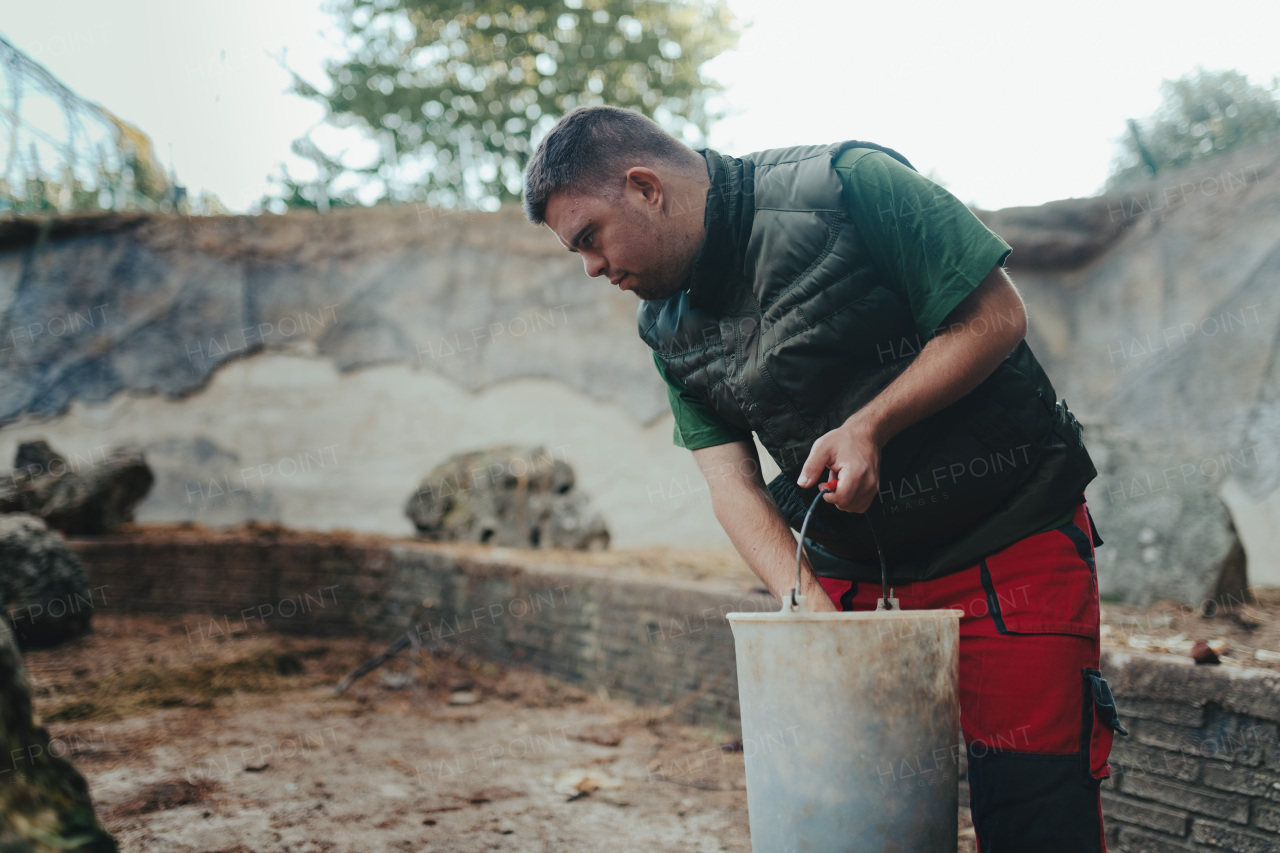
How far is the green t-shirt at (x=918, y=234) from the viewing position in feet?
4.97

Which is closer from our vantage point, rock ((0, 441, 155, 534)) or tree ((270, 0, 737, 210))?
rock ((0, 441, 155, 534))

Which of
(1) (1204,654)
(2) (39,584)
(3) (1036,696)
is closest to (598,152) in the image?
(3) (1036,696)

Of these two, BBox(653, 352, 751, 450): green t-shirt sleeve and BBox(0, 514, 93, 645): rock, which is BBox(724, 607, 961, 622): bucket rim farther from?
BBox(0, 514, 93, 645): rock

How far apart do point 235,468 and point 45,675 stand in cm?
460

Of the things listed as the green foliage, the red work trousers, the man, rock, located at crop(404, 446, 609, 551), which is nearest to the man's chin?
the man

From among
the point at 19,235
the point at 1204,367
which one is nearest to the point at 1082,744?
the point at 1204,367

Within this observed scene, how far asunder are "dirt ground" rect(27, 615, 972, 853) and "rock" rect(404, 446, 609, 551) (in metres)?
1.37

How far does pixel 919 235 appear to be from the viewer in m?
1.55

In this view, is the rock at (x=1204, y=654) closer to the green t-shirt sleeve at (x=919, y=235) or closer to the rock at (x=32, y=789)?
the green t-shirt sleeve at (x=919, y=235)

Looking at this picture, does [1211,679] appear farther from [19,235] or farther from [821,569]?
[19,235]

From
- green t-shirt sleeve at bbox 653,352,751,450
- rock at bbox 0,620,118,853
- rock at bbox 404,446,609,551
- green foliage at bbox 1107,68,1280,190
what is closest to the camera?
rock at bbox 0,620,118,853

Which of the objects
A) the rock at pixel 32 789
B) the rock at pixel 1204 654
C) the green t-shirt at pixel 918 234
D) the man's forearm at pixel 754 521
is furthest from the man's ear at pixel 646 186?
the rock at pixel 1204 654

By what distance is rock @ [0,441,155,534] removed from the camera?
679cm

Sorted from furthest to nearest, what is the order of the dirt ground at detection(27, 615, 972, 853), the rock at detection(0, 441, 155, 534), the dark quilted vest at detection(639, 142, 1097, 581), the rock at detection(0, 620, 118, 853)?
the rock at detection(0, 441, 155, 534)
the dirt ground at detection(27, 615, 972, 853)
the dark quilted vest at detection(639, 142, 1097, 581)
the rock at detection(0, 620, 118, 853)
